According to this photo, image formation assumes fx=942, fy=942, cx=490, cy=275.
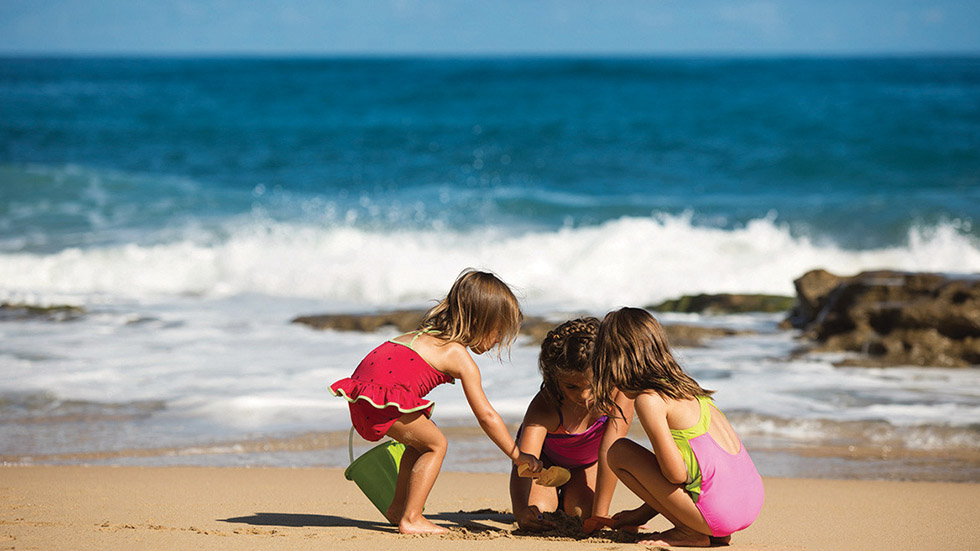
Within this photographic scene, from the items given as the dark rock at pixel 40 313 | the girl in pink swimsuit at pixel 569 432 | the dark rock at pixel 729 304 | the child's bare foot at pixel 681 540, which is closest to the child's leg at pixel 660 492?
the child's bare foot at pixel 681 540

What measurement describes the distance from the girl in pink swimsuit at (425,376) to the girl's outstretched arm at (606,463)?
0.22 meters

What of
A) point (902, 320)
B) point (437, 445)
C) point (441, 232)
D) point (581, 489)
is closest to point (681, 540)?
point (581, 489)

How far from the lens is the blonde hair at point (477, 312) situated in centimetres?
329

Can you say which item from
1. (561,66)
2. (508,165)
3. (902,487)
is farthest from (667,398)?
(561,66)

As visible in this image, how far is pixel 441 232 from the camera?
13.7 m

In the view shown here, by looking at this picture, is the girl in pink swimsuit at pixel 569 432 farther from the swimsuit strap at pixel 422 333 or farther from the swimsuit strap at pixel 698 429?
the swimsuit strap at pixel 422 333

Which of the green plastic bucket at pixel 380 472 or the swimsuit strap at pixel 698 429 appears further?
the green plastic bucket at pixel 380 472

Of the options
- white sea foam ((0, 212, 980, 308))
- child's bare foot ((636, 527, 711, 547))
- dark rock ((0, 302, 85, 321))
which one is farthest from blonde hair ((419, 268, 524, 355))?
white sea foam ((0, 212, 980, 308))

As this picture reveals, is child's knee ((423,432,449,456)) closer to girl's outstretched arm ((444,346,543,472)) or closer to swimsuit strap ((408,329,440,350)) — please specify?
girl's outstretched arm ((444,346,543,472))

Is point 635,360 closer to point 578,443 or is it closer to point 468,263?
point 578,443

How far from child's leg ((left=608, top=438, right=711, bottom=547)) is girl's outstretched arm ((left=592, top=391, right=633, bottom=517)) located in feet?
0.25

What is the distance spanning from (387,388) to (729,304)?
20.4ft

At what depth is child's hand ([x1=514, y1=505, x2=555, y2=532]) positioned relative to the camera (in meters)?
3.34

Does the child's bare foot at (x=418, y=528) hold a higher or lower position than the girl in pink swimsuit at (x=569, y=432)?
lower
